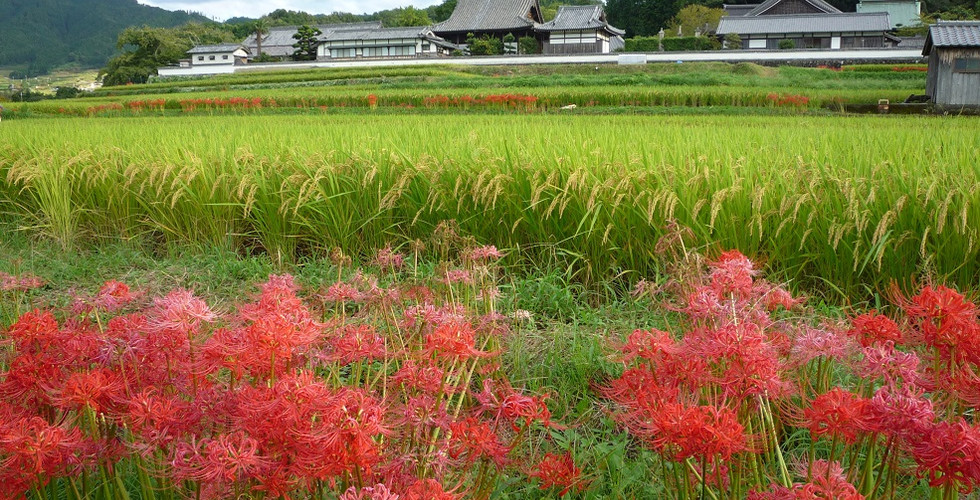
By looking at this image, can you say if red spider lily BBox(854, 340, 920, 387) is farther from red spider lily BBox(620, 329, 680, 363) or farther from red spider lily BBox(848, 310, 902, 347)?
red spider lily BBox(620, 329, 680, 363)

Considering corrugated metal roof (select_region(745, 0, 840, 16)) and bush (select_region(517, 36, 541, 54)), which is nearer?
bush (select_region(517, 36, 541, 54))

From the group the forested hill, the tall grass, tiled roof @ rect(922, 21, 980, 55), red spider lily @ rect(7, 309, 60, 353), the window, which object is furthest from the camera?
the forested hill

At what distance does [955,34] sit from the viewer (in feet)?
41.1

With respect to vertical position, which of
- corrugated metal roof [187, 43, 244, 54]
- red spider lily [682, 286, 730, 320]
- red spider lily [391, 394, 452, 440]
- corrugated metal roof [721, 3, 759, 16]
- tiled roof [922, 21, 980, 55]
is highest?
corrugated metal roof [721, 3, 759, 16]

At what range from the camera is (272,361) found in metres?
0.83

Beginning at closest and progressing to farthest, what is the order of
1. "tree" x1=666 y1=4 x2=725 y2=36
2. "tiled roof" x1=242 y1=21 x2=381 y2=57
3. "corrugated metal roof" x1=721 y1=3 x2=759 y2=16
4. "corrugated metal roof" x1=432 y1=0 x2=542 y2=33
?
"corrugated metal roof" x1=432 y1=0 x2=542 y2=33
"tree" x1=666 y1=4 x2=725 y2=36
"corrugated metal roof" x1=721 y1=3 x2=759 y2=16
"tiled roof" x1=242 y1=21 x2=381 y2=57

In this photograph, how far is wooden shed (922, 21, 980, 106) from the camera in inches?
482

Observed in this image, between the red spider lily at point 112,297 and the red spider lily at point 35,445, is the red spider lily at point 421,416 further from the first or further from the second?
the red spider lily at point 112,297

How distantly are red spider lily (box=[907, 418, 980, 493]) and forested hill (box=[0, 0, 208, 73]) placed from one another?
97.1m

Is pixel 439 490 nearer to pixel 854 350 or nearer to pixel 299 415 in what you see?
pixel 299 415

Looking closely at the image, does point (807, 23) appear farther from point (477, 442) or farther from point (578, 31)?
point (477, 442)

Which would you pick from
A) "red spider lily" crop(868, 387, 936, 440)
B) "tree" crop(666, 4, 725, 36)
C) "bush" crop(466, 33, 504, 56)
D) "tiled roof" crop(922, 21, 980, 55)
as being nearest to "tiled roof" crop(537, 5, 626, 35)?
"bush" crop(466, 33, 504, 56)

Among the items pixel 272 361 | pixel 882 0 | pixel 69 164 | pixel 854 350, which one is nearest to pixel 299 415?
pixel 272 361

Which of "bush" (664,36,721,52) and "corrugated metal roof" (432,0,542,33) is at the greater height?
"corrugated metal roof" (432,0,542,33)
